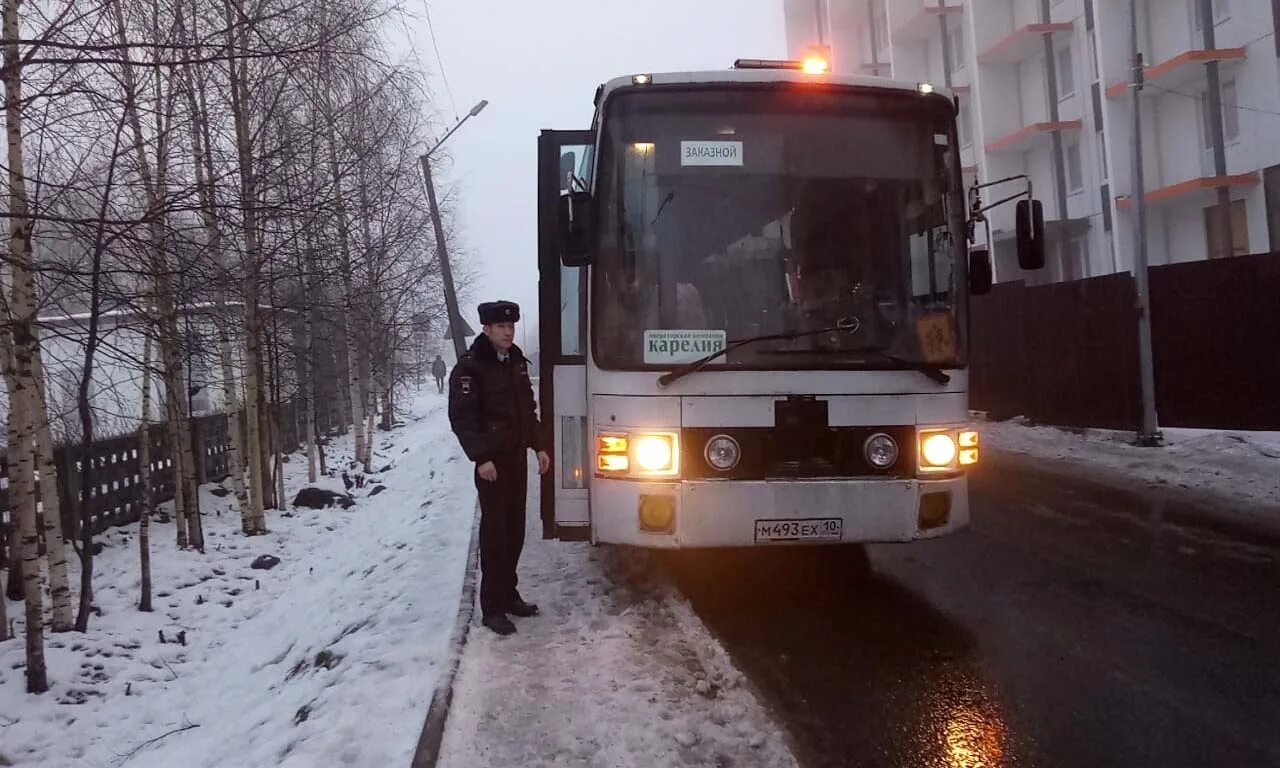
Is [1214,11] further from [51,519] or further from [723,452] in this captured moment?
[51,519]

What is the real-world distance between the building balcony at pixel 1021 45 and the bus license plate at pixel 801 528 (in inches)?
972

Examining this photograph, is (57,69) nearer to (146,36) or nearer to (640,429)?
(146,36)

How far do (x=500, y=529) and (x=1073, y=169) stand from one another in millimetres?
25597

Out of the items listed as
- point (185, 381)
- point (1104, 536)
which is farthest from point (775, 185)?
point (185, 381)

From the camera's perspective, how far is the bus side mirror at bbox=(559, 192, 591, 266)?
5.35m

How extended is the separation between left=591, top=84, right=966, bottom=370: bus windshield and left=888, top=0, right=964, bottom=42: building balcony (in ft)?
93.6

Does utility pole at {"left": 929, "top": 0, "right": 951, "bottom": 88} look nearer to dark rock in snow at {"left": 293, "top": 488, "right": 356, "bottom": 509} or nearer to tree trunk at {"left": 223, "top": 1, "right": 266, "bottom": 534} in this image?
dark rock in snow at {"left": 293, "top": 488, "right": 356, "bottom": 509}

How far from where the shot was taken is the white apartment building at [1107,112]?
66.0ft

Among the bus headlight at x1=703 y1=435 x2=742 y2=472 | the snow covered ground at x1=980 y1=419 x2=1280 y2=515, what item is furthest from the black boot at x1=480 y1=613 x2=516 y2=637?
the snow covered ground at x1=980 y1=419 x2=1280 y2=515

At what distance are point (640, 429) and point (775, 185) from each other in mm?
1677

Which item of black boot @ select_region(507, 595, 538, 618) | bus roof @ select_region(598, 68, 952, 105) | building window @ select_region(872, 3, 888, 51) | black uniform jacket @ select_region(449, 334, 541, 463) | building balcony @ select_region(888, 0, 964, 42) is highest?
building window @ select_region(872, 3, 888, 51)

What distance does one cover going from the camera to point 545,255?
19.5ft

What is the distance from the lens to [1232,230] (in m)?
21.1

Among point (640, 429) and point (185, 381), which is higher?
point (185, 381)
